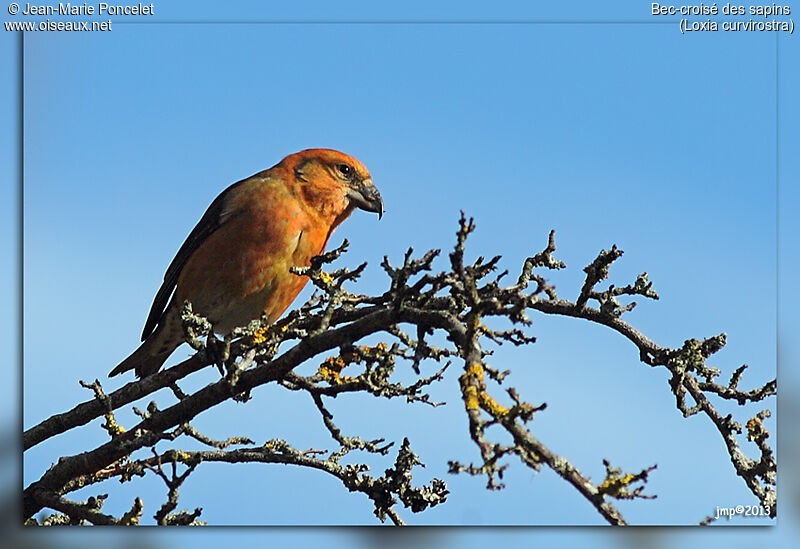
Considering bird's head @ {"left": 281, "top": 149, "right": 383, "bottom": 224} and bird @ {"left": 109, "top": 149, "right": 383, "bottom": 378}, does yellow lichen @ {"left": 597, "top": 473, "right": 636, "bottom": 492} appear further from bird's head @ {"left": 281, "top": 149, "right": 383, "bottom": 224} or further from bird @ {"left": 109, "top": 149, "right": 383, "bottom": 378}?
bird's head @ {"left": 281, "top": 149, "right": 383, "bottom": 224}

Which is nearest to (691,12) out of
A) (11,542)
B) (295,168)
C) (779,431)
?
(779,431)

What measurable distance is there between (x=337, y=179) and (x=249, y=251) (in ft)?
2.23

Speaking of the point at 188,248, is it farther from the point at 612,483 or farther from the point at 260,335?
the point at 612,483

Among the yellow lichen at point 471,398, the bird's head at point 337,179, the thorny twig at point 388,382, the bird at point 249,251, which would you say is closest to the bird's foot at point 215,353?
the thorny twig at point 388,382

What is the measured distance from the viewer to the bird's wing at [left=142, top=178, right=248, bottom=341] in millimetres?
4727

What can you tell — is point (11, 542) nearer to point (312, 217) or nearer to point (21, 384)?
point (21, 384)

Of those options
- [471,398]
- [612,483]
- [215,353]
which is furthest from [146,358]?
[612,483]

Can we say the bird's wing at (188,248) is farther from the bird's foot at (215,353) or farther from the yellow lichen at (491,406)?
the yellow lichen at (491,406)

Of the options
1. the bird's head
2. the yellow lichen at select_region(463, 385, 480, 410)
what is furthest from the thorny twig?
the bird's head

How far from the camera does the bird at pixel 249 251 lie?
4562 mm

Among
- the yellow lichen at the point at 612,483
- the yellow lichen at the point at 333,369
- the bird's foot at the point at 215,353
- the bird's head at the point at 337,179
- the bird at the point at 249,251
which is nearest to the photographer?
the yellow lichen at the point at 612,483

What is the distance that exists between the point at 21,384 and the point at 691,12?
118 inches

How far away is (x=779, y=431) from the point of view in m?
3.68

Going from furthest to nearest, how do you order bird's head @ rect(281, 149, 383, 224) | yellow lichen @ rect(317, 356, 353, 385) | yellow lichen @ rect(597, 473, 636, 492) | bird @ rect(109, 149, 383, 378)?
bird's head @ rect(281, 149, 383, 224) < bird @ rect(109, 149, 383, 378) < yellow lichen @ rect(317, 356, 353, 385) < yellow lichen @ rect(597, 473, 636, 492)
